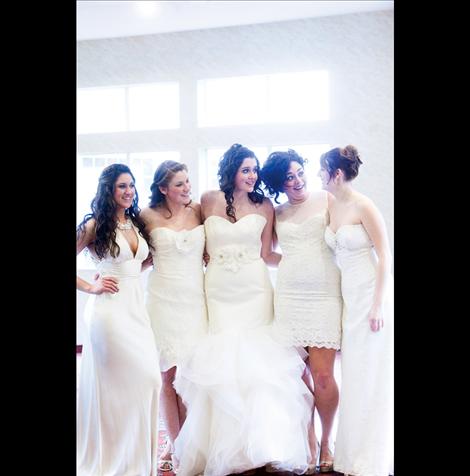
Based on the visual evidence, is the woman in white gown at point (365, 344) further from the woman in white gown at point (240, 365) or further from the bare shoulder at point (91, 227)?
the bare shoulder at point (91, 227)

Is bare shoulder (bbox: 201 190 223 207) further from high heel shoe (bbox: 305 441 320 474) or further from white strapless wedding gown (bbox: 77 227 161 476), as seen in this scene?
high heel shoe (bbox: 305 441 320 474)

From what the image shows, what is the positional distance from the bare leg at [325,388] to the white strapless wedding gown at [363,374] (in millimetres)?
106

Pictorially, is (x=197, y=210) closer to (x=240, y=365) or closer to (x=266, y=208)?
(x=266, y=208)

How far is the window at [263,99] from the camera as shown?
7156 millimetres

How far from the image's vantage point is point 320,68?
22.5ft

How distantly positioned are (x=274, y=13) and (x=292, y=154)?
14.4 feet

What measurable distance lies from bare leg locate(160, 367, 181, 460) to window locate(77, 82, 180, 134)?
5026 mm

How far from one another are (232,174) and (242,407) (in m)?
1.16

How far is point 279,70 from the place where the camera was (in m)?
6.98

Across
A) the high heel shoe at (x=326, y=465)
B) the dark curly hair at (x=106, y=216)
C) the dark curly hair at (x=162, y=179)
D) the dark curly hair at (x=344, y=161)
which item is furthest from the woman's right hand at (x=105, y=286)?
the high heel shoe at (x=326, y=465)

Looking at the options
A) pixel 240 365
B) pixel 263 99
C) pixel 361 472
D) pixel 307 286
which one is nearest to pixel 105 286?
pixel 240 365

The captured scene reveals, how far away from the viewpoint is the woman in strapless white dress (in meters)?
2.87

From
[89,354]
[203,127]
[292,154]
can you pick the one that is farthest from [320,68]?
[89,354]
